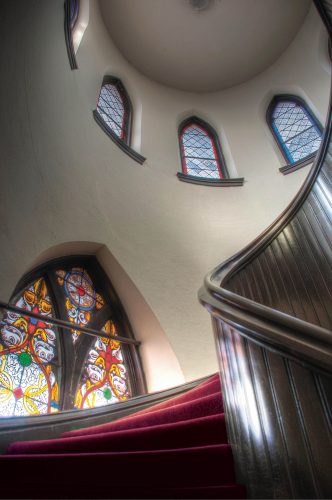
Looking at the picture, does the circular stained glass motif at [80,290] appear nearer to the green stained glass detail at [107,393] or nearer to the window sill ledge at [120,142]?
the green stained glass detail at [107,393]

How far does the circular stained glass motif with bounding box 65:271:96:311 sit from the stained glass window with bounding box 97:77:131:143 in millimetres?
2751

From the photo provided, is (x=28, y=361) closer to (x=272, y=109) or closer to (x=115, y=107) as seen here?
(x=115, y=107)

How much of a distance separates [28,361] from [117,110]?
4.93 meters

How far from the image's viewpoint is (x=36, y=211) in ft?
11.5

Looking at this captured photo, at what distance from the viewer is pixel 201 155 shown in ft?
23.2

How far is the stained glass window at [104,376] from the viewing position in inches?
144

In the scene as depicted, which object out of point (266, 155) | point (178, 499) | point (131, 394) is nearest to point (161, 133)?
point (266, 155)

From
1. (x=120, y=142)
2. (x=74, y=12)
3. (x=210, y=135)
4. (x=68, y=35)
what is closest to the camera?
(x=68, y=35)

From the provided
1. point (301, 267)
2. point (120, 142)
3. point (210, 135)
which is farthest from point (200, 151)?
point (301, 267)

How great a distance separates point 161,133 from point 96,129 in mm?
1996

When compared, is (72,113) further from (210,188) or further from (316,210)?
(316,210)

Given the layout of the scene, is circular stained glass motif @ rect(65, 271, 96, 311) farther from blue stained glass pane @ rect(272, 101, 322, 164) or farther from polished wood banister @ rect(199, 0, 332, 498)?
blue stained glass pane @ rect(272, 101, 322, 164)

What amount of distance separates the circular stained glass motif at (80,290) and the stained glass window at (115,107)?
275 cm

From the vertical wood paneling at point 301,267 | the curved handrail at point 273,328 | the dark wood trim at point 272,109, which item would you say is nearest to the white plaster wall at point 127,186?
the dark wood trim at point 272,109
